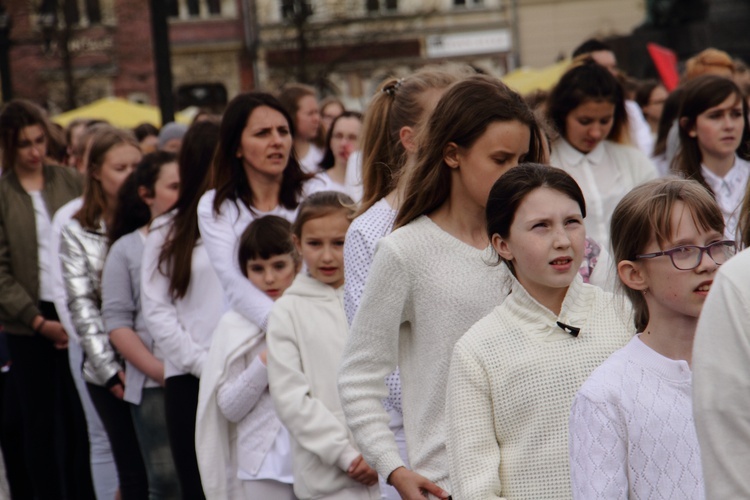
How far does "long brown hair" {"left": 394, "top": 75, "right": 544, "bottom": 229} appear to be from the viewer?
3.87 meters

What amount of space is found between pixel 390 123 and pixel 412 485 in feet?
4.96

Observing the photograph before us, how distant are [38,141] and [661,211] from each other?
6.27 metres

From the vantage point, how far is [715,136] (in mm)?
6602

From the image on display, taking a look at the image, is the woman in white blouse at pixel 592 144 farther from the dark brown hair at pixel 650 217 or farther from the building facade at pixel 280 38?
the building facade at pixel 280 38

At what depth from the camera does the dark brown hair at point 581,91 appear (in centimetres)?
642

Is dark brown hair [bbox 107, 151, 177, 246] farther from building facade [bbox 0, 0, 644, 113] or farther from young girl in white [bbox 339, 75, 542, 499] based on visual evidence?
building facade [bbox 0, 0, 644, 113]

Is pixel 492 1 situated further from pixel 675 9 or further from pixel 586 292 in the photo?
pixel 586 292

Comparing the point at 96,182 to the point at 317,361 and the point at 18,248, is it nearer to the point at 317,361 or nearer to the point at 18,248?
the point at 18,248

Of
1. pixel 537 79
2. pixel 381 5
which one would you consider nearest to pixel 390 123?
pixel 537 79

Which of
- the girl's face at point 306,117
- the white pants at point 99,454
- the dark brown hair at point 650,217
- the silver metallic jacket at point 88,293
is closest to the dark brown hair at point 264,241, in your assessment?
the silver metallic jacket at point 88,293

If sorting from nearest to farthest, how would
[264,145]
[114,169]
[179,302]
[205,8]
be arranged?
[264,145] → [179,302] → [114,169] → [205,8]

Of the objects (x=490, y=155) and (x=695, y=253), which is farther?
(x=490, y=155)

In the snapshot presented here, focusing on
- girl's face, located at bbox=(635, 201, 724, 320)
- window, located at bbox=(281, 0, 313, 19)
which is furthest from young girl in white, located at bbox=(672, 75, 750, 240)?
window, located at bbox=(281, 0, 313, 19)

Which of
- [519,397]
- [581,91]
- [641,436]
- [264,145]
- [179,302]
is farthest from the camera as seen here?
[179,302]
